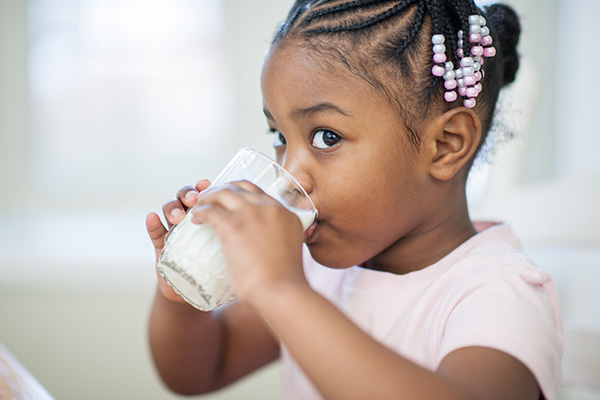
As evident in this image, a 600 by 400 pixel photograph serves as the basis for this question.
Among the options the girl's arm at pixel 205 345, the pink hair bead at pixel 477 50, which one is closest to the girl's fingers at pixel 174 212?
the girl's arm at pixel 205 345

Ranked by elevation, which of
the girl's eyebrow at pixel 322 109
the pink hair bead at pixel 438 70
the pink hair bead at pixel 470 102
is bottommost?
the girl's eyebrow at pixel 322 109

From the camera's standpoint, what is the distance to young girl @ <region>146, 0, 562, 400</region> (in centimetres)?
57

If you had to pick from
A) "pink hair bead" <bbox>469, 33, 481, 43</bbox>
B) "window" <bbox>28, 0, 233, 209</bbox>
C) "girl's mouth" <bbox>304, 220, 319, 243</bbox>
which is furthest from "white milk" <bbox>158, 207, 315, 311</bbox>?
"window" <bbox>28, 0, 233, 209</bbox>

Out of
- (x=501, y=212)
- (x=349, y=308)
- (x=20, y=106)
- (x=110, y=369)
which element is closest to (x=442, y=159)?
(x=349, y=308)

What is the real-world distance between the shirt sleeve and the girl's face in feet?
0.53

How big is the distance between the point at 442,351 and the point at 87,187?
204cm

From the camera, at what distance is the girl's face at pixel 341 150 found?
79cm

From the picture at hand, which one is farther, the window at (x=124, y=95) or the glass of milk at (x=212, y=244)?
the window at (x=124, y=95)

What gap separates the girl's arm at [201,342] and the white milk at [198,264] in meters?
0.20

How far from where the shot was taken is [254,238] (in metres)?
0.59

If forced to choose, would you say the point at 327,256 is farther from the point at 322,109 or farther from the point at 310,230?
the point at 322,109

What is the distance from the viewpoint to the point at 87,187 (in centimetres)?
241

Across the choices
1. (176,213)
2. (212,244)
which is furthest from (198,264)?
(176,213)

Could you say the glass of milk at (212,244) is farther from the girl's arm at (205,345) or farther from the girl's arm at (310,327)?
the girl's arm at (205,345)
